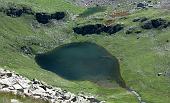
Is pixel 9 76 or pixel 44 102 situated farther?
pixel 9 76

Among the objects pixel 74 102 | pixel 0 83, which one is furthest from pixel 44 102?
pixel 74 102

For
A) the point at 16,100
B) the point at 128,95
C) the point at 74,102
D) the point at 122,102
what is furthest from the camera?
the point at 128,95

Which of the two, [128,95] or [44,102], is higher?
[44,102]

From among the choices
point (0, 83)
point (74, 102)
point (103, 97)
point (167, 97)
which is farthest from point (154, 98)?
point (0, 83)

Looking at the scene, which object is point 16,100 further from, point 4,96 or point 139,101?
point 139,101

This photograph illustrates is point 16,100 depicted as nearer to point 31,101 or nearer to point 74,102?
point 31,101

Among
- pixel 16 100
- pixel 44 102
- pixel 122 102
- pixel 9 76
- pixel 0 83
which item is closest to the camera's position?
pixel 16 100

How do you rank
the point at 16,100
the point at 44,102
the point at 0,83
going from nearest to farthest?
the point at 16,100, the point at 44,102, the point at 0,83

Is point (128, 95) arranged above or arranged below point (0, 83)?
below

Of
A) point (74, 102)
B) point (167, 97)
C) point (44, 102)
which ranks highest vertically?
point (44, 102)

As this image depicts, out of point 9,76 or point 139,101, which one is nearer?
point 9,76
